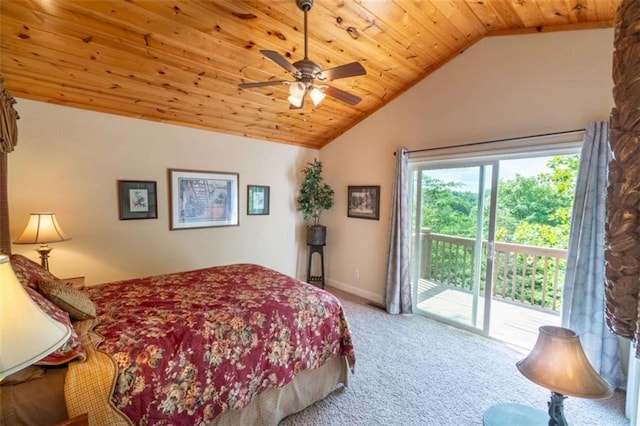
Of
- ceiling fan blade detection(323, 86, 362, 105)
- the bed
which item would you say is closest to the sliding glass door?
ceiling fan blade detection(323, 86, 362, 105)

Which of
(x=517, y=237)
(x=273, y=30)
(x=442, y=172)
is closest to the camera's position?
(x=273, y=30)

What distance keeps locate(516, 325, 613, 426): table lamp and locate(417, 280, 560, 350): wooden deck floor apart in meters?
2.28

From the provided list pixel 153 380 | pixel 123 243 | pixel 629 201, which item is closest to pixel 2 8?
pixel 123 243

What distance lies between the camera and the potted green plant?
4.51 metres

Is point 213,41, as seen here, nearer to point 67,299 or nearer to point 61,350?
point 67,299

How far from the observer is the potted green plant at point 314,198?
14.8 feet

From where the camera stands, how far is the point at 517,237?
156 inches

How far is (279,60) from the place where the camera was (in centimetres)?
182

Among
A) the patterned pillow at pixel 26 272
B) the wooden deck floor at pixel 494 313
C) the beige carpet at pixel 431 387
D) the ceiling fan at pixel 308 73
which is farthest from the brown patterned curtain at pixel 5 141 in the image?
the wooden deck floor at pixel 494 313

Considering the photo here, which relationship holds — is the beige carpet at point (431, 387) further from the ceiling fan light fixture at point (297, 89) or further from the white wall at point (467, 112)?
the ceiling fan light fixture at point (297, 89)

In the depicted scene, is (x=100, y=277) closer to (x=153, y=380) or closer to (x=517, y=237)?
(x=153, y=380)

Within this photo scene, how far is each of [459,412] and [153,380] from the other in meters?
1.98

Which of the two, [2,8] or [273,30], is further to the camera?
[273,30]

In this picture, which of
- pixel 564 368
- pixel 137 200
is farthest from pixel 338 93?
pixel 137 200
